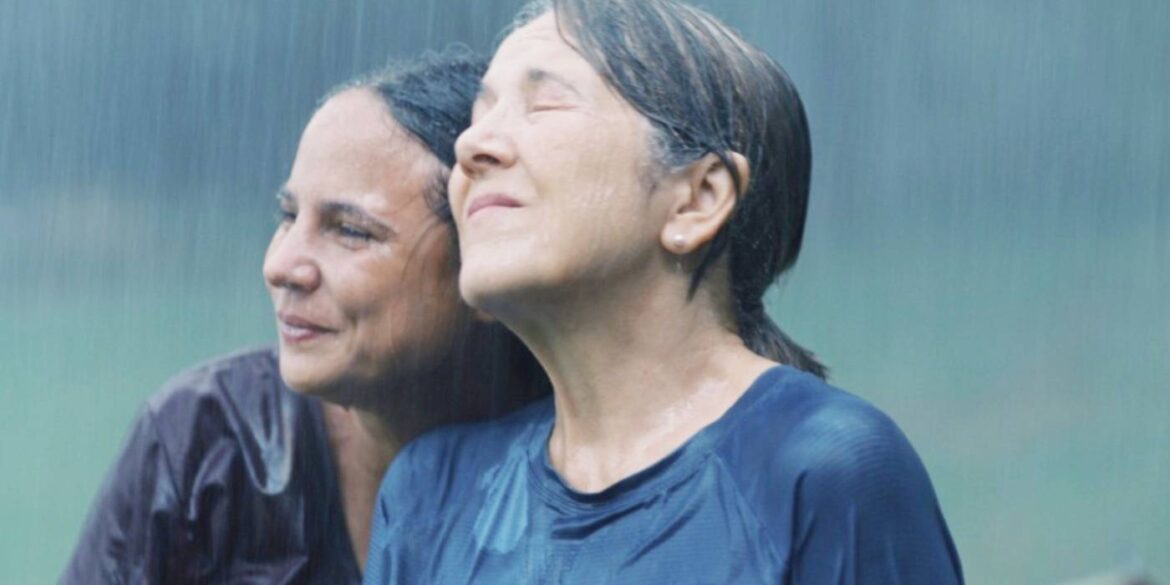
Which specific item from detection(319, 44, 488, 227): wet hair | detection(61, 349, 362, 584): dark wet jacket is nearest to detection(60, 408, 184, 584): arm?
detection(61, 349, 362, 584): dark wet jacket

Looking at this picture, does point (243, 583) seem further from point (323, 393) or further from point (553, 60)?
point (553, 60)

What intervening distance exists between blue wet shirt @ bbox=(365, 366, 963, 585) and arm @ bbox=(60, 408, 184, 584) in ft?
1.83

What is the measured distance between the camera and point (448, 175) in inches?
106

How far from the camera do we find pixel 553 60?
229 centimetres

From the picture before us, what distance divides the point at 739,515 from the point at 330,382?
2.42 feet

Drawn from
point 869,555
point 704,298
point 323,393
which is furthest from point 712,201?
point 323,393

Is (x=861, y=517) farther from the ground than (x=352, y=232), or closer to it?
closer to it

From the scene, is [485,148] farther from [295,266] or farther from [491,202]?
[295,266]

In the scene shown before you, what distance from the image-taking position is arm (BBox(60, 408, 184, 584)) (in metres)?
2.80

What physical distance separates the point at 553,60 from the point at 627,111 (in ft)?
0.40

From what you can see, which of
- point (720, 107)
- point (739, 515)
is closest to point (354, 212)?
point (720, 107)

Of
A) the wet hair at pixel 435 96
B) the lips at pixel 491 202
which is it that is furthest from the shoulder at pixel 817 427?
the wet hair at pixel 435 96

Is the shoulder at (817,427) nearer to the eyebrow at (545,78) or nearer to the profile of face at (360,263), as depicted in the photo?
the eyebrow at (545,78)

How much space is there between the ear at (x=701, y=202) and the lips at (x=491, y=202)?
0.19 meters
